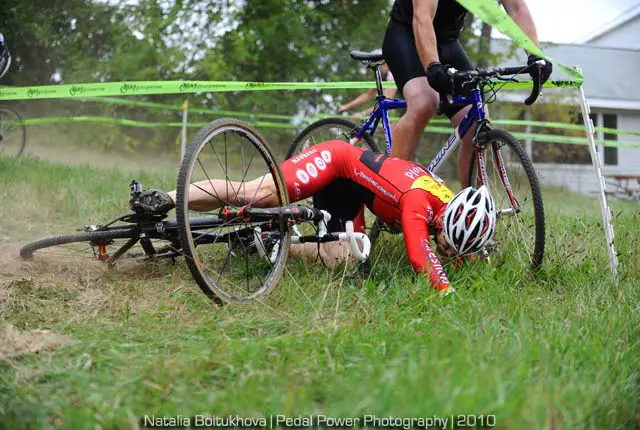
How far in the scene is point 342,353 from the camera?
252 cm

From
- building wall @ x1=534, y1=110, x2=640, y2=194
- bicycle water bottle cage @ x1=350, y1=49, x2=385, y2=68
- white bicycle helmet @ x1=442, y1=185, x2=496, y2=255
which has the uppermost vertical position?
bicycle water bottle cage @ x1=350, y1=49, x2=385, y2=68

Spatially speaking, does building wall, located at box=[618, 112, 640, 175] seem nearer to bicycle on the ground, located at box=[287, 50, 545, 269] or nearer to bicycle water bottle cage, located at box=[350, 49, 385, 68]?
bicycle water bottle cage, located at box=[350, 49, 385, 68]

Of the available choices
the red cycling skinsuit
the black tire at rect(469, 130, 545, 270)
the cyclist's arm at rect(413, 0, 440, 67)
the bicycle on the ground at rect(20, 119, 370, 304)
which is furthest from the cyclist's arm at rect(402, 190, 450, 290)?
the cyclist's arm at rect(413, 0, 440, 67)

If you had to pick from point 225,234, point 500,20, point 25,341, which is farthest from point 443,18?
point 25,341

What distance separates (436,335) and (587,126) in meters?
2.17

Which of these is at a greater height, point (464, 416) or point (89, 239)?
point (89, 239)

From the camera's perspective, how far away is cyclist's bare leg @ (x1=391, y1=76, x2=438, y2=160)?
4414mm

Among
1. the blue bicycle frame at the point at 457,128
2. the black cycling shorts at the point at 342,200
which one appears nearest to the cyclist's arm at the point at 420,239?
the black cycling shorts at the point at 342,200

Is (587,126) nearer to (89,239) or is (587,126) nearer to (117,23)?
(89,239)

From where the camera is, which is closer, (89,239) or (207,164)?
(89,239)

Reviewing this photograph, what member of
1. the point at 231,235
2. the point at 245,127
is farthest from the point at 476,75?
the point at 231,235

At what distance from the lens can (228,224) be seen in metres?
3.39

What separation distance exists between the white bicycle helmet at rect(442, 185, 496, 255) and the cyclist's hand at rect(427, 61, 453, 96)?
786 millimetres

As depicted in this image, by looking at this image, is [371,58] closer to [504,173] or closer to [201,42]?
[504,173]
